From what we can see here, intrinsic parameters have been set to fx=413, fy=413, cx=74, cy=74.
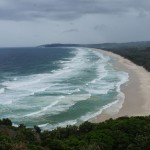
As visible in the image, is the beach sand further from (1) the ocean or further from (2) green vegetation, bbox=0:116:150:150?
(2) green vegetation, bbox=0:116:150:150

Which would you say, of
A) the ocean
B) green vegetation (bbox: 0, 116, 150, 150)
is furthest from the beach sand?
green vegetation (bbox: 0, 116, 150, 150)

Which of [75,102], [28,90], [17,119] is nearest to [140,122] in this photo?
[17,119]

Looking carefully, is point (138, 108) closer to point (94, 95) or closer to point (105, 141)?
point (94, 95)

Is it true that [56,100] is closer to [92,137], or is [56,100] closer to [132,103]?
[132,103]

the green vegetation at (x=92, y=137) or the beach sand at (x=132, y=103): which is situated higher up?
the green vegetation at (x=92, y=137)

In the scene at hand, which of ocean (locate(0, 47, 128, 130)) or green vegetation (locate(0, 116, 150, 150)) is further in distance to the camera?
ocean (locate(0, 47, 128, 130))

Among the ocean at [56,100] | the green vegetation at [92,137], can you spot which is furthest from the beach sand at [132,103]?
the green vegetation at [92,137]

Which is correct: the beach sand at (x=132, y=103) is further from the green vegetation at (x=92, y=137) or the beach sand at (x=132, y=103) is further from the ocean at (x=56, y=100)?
the green vegetation at (x=92, y=137)

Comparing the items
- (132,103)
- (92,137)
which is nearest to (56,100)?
(132,103)
